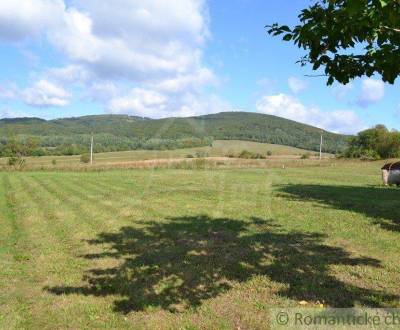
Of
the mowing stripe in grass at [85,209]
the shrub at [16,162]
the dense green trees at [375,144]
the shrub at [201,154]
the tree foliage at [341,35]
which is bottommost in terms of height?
the mowing stripe in grass at [85,209]

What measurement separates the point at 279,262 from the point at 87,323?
3.95 meters

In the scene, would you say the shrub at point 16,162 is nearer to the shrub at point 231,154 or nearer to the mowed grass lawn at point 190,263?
the shrub at point 231,154

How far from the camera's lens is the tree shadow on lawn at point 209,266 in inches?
260

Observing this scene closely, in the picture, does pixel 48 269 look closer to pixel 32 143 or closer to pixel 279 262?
pixel 279 262

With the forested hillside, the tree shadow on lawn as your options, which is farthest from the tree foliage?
the forested hillside

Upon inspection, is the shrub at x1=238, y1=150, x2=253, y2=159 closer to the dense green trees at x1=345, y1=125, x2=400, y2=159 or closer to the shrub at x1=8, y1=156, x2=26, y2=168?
the dense green trees at x1=345, y1=125, x2=400, y2=159

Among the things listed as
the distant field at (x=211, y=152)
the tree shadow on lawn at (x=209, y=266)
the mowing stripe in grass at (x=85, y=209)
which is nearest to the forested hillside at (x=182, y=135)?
the distant field at (x=211, y=152)

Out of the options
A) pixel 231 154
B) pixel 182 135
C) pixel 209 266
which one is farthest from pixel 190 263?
pixel 231 154

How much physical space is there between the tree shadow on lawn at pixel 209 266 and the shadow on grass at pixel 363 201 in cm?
356

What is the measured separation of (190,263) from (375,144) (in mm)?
81315

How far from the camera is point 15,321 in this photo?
595cm

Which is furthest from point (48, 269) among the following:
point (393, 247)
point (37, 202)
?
point (37, 202)

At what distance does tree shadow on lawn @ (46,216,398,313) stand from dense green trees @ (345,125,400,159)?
231 ft

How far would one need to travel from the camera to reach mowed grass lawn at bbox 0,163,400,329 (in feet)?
20.3
